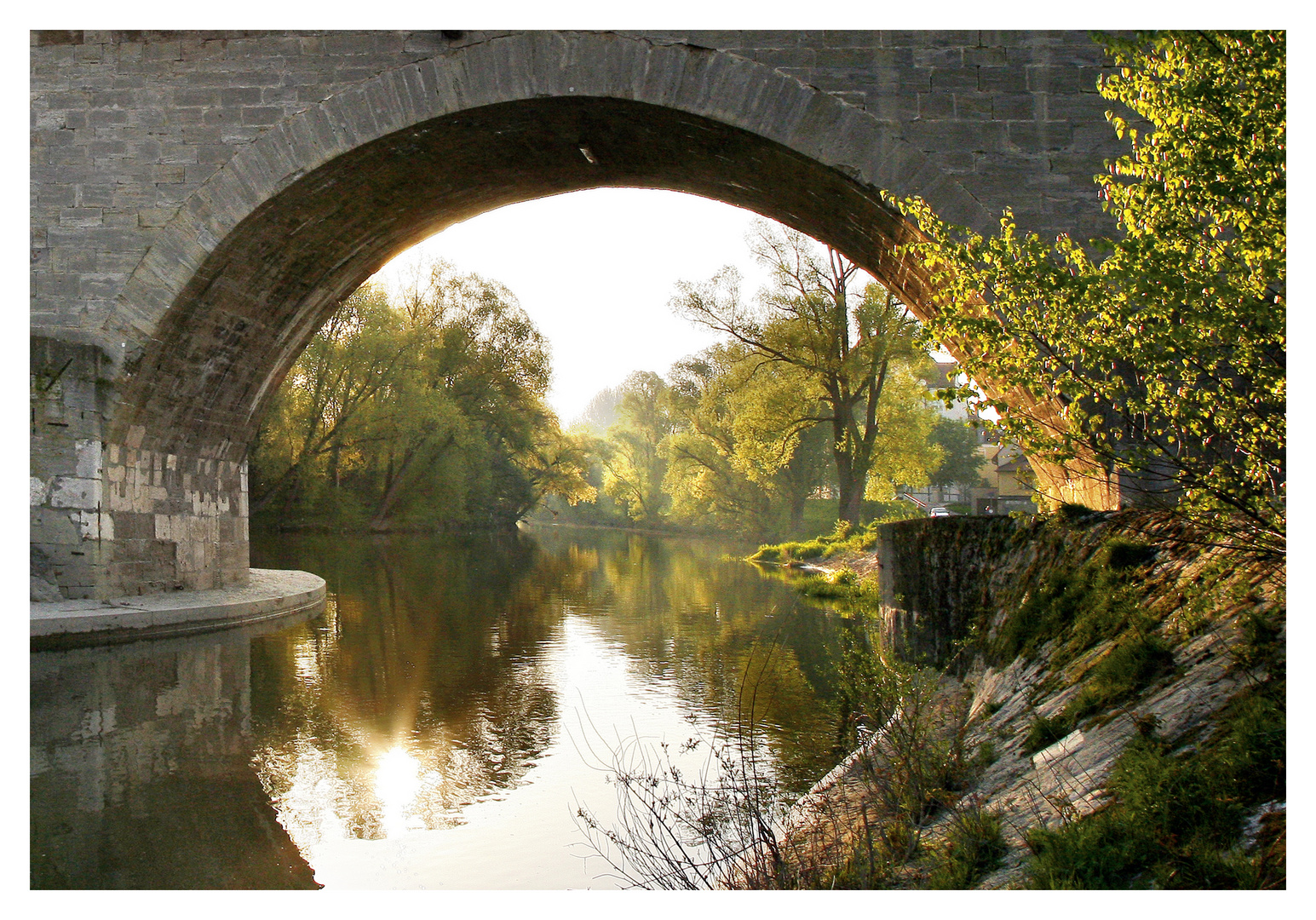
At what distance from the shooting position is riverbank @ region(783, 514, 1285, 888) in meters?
2.87

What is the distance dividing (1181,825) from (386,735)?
4738 millimetres

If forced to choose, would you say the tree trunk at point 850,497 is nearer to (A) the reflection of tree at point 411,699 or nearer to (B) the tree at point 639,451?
(A) the reflection of tree at point 411,699

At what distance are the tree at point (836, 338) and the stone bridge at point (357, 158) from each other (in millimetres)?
12236

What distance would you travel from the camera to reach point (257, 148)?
934 centimetres

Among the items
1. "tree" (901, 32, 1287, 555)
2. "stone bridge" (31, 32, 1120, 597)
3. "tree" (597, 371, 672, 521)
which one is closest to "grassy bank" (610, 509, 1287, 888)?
"tree" (901, 32, 1287, 555)

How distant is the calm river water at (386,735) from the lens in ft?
13.7

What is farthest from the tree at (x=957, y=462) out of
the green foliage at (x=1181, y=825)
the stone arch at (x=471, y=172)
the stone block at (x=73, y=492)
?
the green foliage at (x=1181, y=825)

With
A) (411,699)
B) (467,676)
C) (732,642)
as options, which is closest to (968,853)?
(411,699)

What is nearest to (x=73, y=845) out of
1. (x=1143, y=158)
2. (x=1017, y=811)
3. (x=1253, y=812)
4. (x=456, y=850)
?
(x=456, y=850)

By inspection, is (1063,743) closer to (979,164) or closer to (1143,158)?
(1143,158)

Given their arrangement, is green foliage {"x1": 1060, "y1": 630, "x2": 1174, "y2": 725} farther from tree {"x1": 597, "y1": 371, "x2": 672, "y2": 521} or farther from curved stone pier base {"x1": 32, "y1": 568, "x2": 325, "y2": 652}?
tree {"x1": 597, "y1": 371, "x2": 672, "y2": 521}

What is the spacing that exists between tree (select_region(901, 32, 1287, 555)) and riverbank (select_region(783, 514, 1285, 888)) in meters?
0.46

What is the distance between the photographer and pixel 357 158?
942 centimetres

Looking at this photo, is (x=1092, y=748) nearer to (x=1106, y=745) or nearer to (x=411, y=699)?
(x=1106, y=745)
